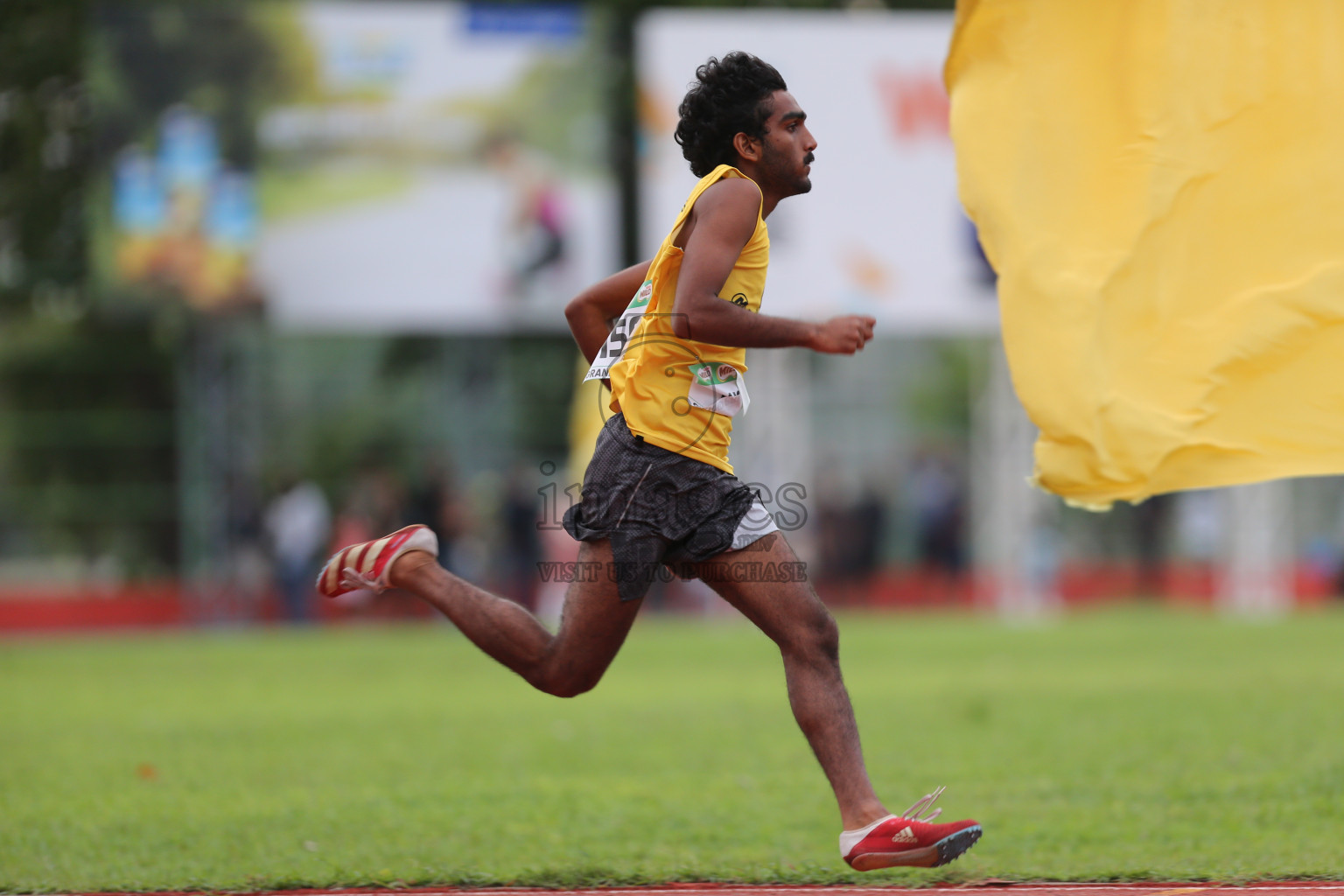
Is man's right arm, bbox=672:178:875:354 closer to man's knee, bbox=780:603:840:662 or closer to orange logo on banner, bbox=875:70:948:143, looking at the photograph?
man's knee, bbox=780:603:840:662

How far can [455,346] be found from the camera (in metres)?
28.9

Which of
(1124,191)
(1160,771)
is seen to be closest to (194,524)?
(1160,771)

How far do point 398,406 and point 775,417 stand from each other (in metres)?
9.88

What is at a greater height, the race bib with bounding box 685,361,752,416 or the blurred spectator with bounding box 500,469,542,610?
the race bib with bounding box 685,361,752,416

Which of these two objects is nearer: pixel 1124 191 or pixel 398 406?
pixel 1124 191

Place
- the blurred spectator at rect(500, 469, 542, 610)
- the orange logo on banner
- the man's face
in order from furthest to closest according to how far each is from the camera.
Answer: the blurred spectator at rect(500, 469, 542, 610), the orange logo on banner, the man's face

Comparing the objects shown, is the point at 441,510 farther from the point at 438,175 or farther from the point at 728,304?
the point at 728,304

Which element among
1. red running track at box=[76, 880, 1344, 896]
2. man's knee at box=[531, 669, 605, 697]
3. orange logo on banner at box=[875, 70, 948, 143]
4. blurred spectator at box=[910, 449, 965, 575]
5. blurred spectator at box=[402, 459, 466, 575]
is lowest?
blurred spectator at box=[910, 449, 965, 575]

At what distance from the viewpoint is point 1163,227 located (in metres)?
5.43

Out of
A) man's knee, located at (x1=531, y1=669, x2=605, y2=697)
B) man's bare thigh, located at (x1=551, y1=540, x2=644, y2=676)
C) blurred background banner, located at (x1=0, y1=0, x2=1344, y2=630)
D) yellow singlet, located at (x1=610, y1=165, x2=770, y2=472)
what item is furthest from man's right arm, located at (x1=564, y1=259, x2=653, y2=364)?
blurred background banner, located at (x1=0, y1=0, x2=1344, y2=630)

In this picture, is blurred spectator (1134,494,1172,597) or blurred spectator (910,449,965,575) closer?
blurred spectator (910,449,965,575)

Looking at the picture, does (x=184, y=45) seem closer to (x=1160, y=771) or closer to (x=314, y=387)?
(x=314, y=387)

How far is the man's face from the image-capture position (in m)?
4.92

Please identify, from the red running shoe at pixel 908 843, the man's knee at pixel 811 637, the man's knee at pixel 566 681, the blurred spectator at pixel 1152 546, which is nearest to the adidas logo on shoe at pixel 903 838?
the red running shoe at pixel 908 843
